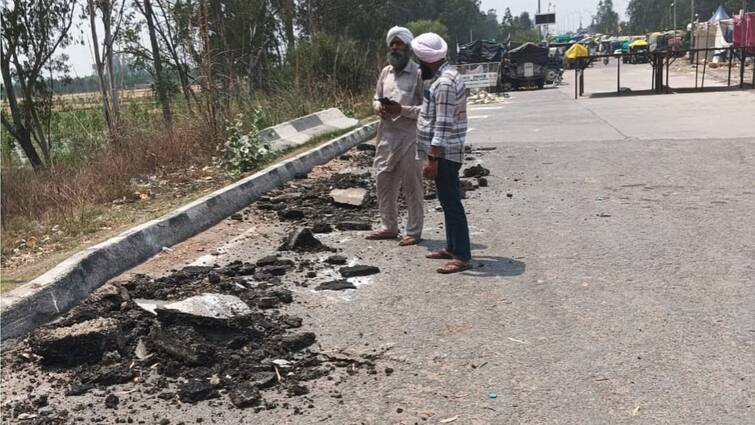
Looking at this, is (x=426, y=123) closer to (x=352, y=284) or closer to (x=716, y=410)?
(x=352, y=284)

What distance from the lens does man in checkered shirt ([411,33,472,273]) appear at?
562 cm

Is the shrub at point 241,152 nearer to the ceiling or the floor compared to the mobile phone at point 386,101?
nearer to the floor

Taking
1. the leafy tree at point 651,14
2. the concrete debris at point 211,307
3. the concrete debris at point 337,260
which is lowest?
the concrete debris at point 337,260

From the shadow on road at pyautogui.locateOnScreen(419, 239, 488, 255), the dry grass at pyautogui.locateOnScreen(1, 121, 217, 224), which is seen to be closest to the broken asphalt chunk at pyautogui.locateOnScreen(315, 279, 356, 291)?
the shadow on road at pyautogui.locateOnScreen(419, 239, 488, 255)

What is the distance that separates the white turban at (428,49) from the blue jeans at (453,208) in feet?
2.71

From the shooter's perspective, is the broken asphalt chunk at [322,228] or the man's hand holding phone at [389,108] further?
the broken asphalt chunk at [322,228]

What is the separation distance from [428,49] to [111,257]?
304 cm

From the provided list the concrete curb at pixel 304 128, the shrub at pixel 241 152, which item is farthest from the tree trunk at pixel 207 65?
the concrete curb at pixel 304 128

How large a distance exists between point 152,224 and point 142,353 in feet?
8.26

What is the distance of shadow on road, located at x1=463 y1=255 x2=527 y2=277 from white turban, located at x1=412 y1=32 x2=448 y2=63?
172cm

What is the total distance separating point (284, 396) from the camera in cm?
365

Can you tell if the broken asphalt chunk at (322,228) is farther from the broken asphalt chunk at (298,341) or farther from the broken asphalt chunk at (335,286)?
the broken asphalt chunk at (298,341)

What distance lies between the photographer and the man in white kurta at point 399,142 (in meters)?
6.48

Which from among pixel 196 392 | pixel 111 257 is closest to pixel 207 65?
pixel 111 257
